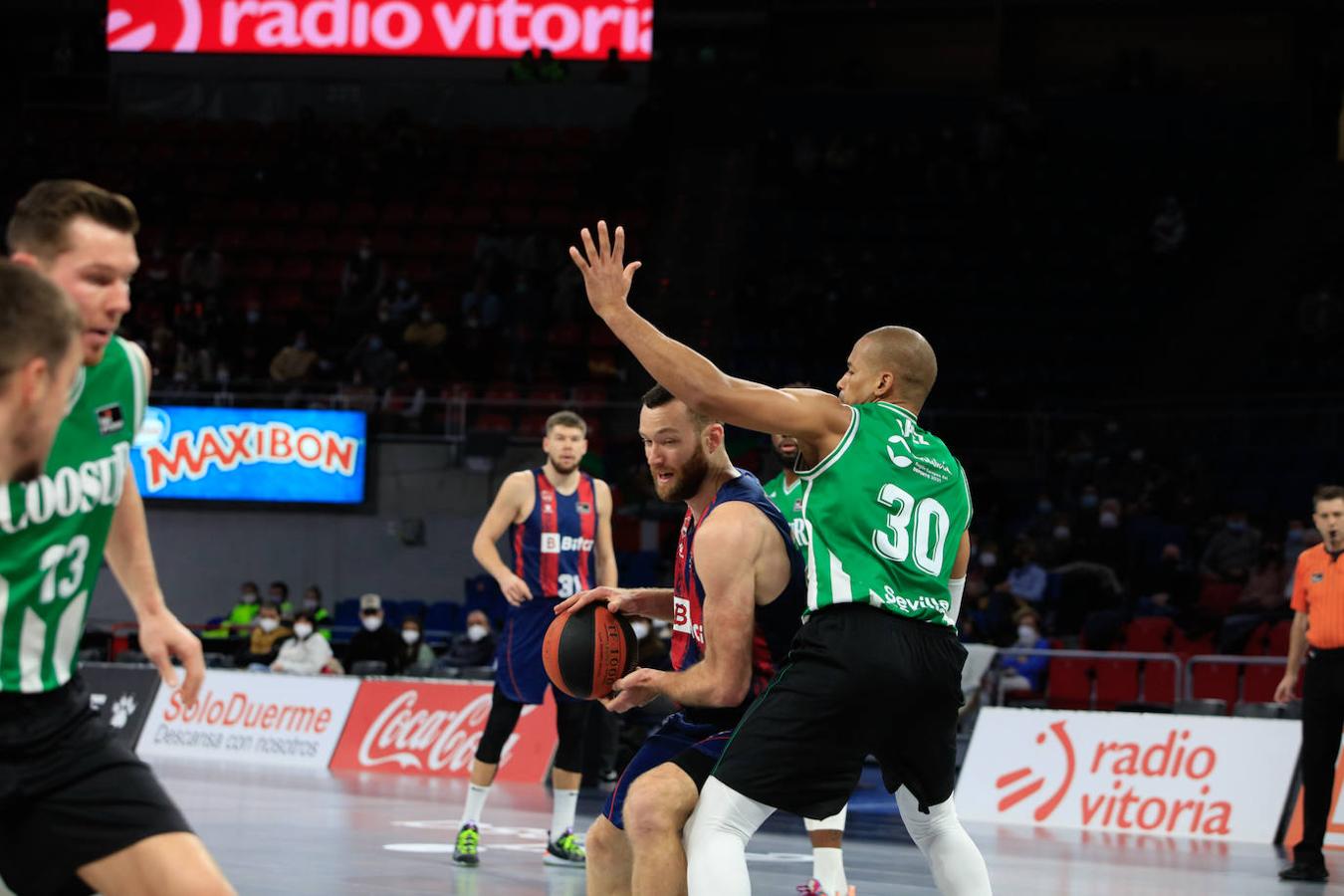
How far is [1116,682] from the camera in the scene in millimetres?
14398

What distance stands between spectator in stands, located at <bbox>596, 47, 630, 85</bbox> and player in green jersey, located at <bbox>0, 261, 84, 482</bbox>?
81.4 ft

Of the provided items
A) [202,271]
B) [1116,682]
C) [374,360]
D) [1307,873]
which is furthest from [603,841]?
[202,271]

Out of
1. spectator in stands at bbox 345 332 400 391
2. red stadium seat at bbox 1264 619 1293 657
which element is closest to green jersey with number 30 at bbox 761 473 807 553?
red stadium seat at bbox 1264 619 1293 657

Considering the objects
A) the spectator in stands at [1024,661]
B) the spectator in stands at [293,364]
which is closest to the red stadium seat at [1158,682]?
the spectator in stands at [1024,661]

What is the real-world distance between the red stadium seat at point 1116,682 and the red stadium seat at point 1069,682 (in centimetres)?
9

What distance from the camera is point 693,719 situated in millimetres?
5242

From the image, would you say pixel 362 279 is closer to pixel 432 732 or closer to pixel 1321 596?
pixel 432 732

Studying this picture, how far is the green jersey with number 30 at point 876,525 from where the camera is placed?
4785 mm

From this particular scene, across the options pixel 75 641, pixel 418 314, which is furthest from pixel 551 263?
pixel 75 641

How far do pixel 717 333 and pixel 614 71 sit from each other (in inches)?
235

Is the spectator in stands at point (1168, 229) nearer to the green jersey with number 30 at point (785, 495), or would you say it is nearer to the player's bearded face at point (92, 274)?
the green jersey with number 30 at point (785, 495)

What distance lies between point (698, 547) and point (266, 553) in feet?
56.2

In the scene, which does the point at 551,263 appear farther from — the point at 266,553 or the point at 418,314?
the point at 266,553

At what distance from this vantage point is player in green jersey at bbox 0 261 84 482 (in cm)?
327
